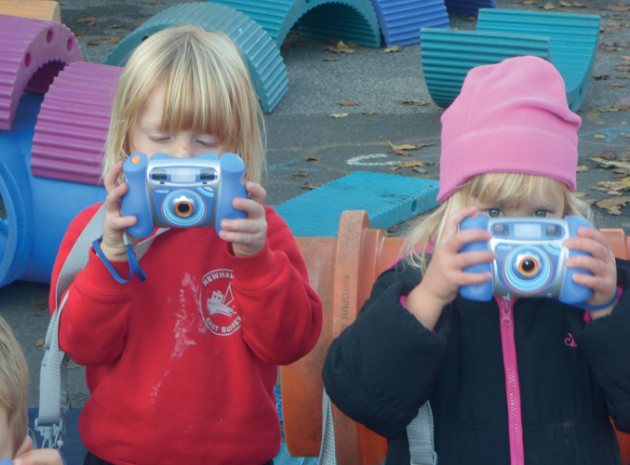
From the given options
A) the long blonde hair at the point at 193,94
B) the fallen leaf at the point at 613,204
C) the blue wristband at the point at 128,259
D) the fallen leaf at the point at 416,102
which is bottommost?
the fallen leaf at the point at 416,102

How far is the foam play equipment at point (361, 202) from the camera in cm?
513

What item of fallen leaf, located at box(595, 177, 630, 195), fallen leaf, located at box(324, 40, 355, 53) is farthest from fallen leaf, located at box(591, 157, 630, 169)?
fallen leaf, located at box(324, 40, 355, 53)

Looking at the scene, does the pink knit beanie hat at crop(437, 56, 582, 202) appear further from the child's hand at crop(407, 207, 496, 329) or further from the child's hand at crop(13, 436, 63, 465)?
the child's hand at crop(13, 436, 63, 465)

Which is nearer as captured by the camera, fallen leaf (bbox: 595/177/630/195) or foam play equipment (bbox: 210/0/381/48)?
fallen leaf (bbox: 595/177/630/195)

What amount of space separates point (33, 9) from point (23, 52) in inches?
106

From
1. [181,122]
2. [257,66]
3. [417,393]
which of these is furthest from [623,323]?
[257,66]

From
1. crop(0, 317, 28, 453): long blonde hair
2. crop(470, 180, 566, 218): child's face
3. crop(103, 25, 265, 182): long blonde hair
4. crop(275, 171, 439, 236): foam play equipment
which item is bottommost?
crop(275, 171, 439, 236): foam play equipment

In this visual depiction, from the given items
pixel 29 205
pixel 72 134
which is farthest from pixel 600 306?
pixel 29 205

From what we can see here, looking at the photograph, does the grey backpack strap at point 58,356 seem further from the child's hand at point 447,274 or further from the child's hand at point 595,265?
the child's hand at point 595,265

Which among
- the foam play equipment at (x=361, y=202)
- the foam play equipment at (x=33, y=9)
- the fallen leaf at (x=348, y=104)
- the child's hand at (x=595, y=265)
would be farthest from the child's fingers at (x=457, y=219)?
the fallen leaf at (x=348, y=104)

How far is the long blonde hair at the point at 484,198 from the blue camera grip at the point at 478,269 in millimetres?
169

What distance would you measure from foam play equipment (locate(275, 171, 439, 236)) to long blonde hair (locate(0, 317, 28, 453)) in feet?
8.78

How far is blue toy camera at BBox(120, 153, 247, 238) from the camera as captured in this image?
2.38 meters

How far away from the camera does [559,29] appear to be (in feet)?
29.6
